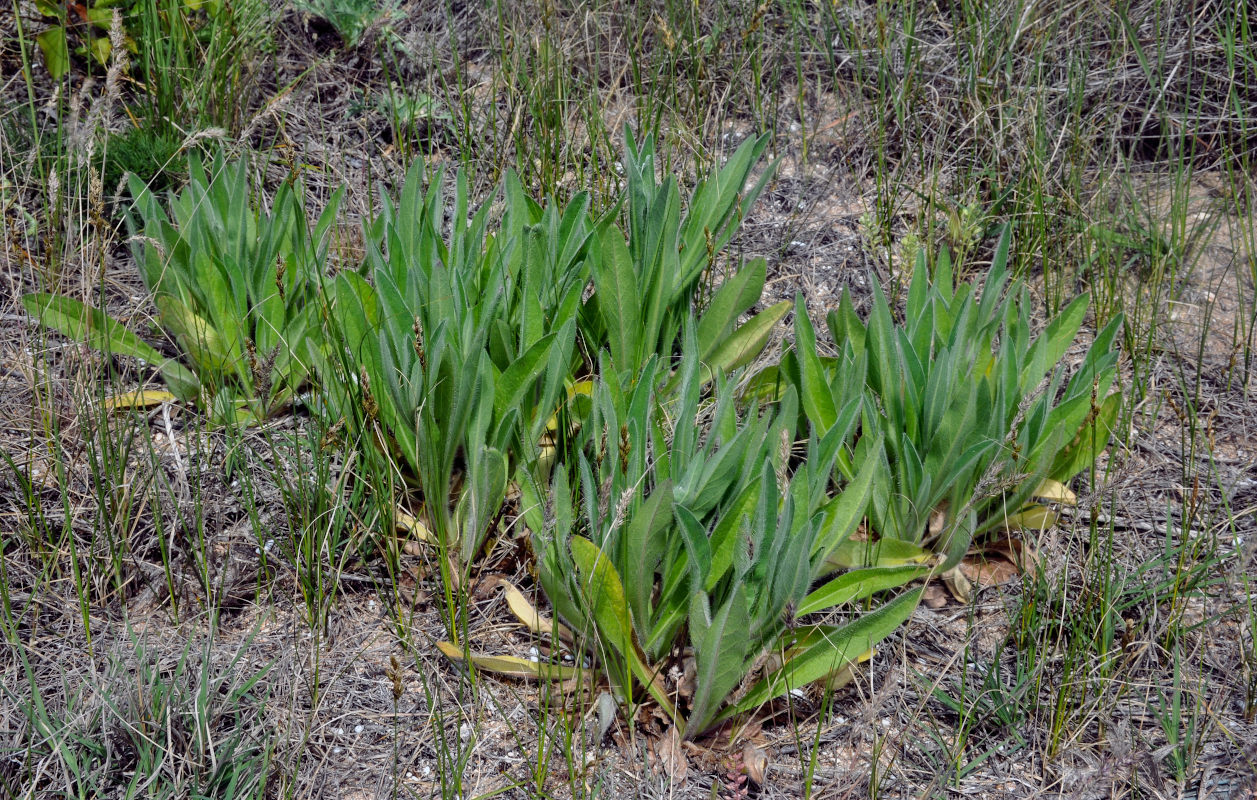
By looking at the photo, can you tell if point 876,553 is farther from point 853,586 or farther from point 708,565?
point 708,565

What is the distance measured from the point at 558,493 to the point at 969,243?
1557 millimetres

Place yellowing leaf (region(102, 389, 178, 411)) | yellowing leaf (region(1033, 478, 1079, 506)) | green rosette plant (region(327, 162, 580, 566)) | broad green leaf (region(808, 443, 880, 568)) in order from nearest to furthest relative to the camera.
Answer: broad green leaf (region(808, 443, 880, 568)) < green rosette plant (region(327, 162, 580, 566)) < yellowing leaf (region(1033, 478, 1079, 506)) < yellowing leaf (region(102, 389, 178, 411))

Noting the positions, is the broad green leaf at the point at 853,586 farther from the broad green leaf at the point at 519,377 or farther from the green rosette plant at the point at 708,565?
the broad green leaf at the point at 519,377

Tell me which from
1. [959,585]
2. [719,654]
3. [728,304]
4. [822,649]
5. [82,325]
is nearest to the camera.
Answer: [719,654]

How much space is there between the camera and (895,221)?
323cm

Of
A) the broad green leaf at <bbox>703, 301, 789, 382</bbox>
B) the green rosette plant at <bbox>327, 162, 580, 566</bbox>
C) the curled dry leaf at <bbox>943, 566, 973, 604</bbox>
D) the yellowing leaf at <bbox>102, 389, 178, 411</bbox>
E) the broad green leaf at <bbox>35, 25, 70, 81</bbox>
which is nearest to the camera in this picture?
the green rosette plant at <bbox>327, 162, 580, 566</bbox>

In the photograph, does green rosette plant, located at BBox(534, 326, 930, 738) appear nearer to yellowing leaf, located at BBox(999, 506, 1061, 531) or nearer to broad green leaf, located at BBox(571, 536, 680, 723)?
broad green leaf, located at BBox(571, 536, 680, 723)

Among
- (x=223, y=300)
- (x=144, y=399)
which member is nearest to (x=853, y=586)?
(x=223, y=300)

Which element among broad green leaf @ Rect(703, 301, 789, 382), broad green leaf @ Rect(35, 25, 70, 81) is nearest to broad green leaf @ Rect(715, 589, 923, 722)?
broad green leaf @ Rect(703, 301, 789, 382)

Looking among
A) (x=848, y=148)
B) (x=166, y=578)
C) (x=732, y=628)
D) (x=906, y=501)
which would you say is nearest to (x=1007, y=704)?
(x=906, y=501)

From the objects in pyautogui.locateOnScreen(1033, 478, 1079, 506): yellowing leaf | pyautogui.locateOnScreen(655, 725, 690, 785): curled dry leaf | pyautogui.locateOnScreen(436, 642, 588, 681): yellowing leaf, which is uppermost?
pyautogui.locateOnScreen(1033, 478, 1079, 506): yellowing leaf

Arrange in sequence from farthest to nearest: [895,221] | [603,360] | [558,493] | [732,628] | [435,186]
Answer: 1. [895,221]
2. [435,186]
3. [603,360]
4. [558,493]
5. [732,628]

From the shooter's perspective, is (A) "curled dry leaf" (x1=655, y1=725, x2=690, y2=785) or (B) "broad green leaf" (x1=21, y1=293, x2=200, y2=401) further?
(B) "broad green leaf" (x1=21, y1=293, x2=200, y2=401)

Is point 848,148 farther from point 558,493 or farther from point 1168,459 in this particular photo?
point 558,493
